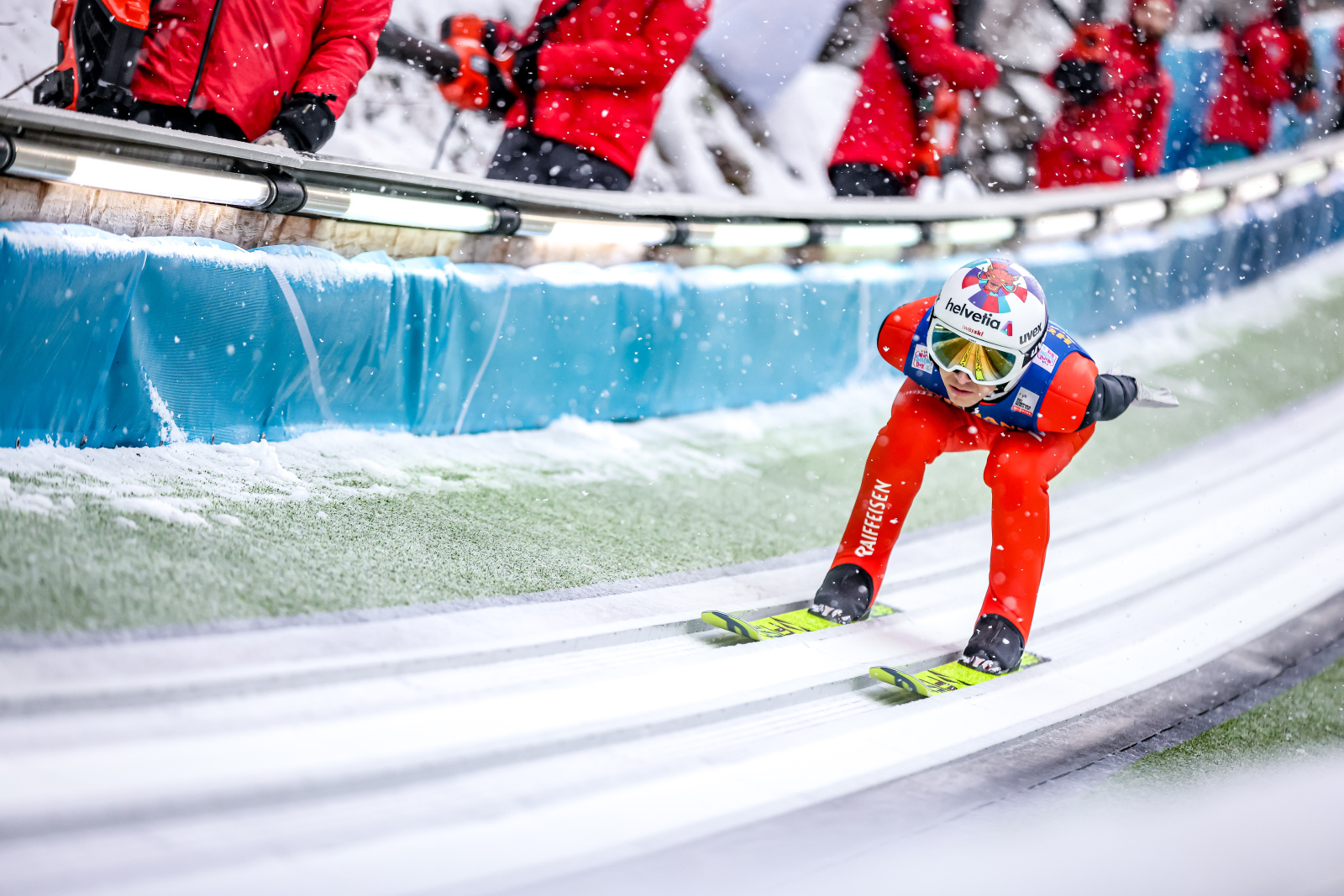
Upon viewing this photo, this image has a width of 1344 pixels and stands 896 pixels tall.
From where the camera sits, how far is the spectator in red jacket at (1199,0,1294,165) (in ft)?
28.8

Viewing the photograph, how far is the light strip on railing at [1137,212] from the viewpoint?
7324mm

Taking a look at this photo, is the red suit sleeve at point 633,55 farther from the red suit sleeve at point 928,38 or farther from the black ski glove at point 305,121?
the red suit sleeve at point 928,38

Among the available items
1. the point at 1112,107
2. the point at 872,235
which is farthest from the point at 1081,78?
the point at 872,235

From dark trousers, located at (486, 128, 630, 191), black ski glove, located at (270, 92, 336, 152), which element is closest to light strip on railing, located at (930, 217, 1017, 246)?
dark trousers, located at (486, 128, 630, 191)

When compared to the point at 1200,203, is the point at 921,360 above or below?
below

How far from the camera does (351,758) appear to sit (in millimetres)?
2053

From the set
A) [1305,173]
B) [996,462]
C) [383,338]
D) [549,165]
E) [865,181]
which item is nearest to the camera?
[996,462]

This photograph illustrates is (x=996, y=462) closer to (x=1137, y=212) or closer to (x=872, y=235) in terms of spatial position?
(x=872, y=235)

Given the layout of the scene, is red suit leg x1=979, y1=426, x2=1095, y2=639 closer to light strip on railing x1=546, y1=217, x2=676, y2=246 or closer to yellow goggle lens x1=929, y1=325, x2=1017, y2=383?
yellow goggle lens x1=929, y1=325, x2=1017, y2=383

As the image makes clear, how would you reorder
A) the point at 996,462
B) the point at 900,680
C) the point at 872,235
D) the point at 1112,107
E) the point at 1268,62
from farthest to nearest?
the point at 1268,62 → the point at 1112,107 → the point at 872,235 → the point at 996,462 → the point at 900,680

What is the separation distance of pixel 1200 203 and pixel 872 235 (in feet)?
11.7

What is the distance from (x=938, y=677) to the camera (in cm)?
307

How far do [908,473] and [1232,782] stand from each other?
113 centimetres

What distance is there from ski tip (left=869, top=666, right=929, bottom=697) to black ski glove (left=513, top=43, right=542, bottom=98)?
2.49 meters
